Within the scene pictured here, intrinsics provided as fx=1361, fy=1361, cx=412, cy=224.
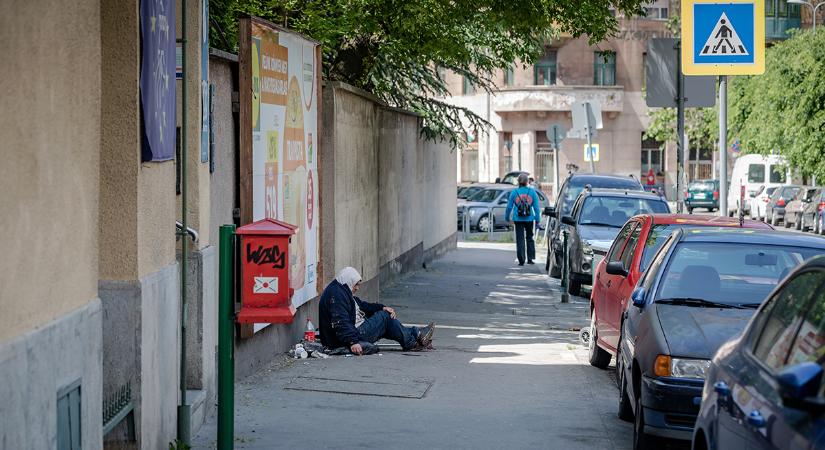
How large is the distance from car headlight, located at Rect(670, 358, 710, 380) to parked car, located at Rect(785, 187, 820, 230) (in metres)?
37.5

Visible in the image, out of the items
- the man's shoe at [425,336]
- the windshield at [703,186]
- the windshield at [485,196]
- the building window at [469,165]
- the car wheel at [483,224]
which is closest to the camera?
the man's shoe at [425,336]

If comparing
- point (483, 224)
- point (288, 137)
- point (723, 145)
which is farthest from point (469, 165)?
point (288, 137)

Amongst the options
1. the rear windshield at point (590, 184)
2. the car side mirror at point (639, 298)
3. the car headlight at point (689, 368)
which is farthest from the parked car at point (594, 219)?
the car headlight at point (689, 368)

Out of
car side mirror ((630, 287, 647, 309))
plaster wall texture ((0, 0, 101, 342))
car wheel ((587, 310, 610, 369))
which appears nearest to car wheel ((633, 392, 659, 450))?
car side mirror ((630, 287, 647, 309))

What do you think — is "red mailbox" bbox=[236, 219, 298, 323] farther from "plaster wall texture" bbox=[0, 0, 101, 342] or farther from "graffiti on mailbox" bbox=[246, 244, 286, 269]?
"plaster wall texture" bbox=[0, 0, 101, 342]

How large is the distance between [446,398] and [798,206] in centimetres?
3838

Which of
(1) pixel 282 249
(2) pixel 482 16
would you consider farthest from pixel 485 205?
(1) pixel 282 249

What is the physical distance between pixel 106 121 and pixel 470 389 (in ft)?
16.1

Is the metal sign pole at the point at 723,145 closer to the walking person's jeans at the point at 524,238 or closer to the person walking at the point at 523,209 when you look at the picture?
the person walking at the point at 523,209

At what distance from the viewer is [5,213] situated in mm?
4801

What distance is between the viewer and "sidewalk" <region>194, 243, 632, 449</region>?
8906mm

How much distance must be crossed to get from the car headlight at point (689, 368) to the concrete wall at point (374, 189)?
21.0 feet

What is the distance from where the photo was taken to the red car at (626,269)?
39.4ft

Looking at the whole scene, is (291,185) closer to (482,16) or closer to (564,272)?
(482,16)
